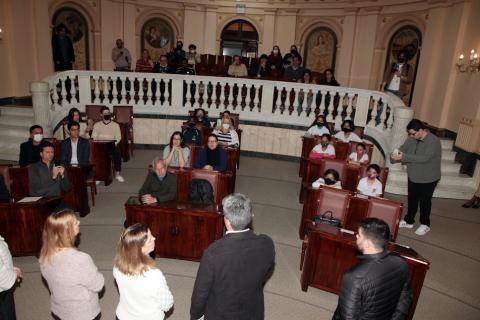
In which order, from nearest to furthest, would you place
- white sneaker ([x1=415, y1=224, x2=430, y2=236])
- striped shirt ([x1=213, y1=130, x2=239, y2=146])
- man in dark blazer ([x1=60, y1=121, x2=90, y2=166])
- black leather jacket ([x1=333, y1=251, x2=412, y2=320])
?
black leather jacket ([x1=333, y1=251, x2=412, y2=320]) < white sneaker ([x1=415, y1=224, x2=430, y2=236]) < man in dark blazer ([x1=60, y1=121, x2=90, y2=166]) < striped shirt ([x1=213, y1=130, x2=239, y2=146])

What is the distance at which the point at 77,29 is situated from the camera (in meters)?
12.5

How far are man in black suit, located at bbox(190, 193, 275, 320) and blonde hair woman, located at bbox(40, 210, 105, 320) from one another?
0.80 meters

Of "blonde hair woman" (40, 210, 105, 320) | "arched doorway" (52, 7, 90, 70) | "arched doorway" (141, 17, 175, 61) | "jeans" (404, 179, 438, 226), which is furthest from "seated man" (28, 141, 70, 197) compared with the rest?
"arched doorway" (141, 17, 175, 61)

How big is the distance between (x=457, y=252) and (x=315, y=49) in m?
9.96

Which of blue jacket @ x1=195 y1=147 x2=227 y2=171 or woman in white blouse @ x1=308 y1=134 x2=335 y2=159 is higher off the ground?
woman in white blouse @ x1=308 y1=134 x2=335 y2=159

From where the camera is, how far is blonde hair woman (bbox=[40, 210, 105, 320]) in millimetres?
2555

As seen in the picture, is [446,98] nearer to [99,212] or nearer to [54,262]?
[99,212]

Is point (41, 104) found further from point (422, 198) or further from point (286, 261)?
point (422, 198)

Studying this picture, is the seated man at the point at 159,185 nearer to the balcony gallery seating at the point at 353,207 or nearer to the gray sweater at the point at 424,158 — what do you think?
the balcony gallery seating at the point at 353,207

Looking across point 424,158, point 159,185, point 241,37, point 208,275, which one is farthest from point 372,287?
point 241,37

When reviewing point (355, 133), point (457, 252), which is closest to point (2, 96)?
point (355, 133)

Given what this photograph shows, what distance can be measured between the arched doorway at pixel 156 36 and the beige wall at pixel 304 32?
0.67ft

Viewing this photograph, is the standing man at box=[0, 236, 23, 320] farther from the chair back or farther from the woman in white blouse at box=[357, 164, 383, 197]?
the woman in white blouse at box=[357, 164, 383, 197]

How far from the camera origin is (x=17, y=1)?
9602 millimetres
